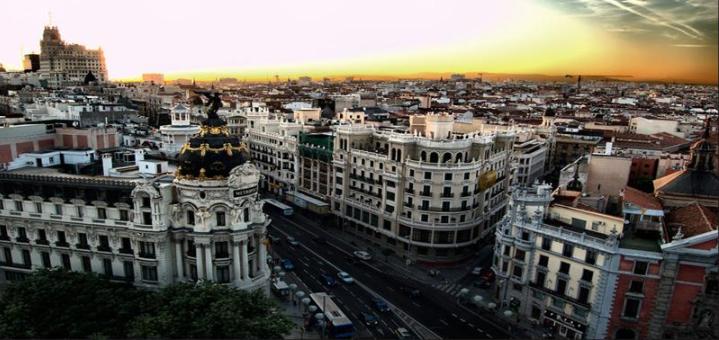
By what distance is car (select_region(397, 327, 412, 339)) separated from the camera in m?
55.7

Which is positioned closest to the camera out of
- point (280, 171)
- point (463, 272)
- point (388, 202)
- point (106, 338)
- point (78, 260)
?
point (106, 338)

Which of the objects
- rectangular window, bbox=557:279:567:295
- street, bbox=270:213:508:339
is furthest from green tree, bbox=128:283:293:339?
rectangular window, bbox=557:279:567:295

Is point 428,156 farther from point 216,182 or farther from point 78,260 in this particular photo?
point 78,260

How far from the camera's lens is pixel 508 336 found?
5612 centimetres

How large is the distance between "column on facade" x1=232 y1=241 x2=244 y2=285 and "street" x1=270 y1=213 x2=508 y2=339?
1592 cm

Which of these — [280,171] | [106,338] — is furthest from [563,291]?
[280,171]

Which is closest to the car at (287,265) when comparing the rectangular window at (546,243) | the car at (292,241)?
the car at (292,241)

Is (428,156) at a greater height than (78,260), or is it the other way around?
(428,156)

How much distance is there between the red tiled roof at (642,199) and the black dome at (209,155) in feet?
150

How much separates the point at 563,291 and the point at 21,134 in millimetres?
75374

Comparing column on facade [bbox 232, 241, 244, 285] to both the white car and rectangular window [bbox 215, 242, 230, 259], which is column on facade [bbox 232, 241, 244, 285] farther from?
the white car

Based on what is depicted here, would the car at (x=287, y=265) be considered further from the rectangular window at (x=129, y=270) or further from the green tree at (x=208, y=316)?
the green tree at (x=208, y=316)

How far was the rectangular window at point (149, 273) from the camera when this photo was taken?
173ft

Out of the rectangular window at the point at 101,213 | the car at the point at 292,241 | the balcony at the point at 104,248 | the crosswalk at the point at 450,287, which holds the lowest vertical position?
the crosswalk at the point at 450,287
